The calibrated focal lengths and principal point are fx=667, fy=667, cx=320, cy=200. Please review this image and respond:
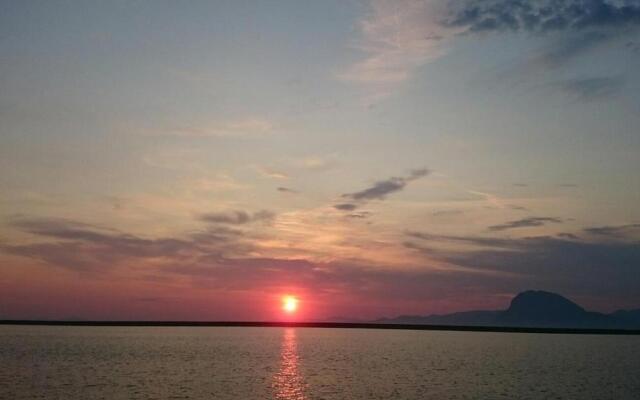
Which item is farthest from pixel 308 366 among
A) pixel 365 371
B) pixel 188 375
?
pixel 188 375

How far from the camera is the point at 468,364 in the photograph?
10081 centimetres

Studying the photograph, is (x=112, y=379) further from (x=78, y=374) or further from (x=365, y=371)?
(x=365, y=371)

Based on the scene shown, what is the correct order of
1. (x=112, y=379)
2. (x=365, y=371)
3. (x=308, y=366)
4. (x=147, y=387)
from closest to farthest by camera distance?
(x=147, y=387) < (x=112, y=379) < (x=365, y=371) < (x=308, y=366)

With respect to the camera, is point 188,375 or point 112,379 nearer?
point 112,379

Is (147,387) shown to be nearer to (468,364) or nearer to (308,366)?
(308,366)

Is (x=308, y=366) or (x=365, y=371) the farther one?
(x=308, y=366)

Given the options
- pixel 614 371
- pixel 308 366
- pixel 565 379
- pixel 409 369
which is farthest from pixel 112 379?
pixel 614 371

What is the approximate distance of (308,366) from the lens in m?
93.6

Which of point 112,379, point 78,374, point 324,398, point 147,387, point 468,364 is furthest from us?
point 468,364

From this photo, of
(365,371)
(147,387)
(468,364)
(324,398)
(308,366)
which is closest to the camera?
(324,398)

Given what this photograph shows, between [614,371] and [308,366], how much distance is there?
42022 millimetres

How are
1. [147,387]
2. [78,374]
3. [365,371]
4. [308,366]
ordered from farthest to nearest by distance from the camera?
[308,366]
[365,371]
[78,374]
[147,387]

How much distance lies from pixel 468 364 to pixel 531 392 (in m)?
36.8

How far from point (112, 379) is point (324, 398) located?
25429 millimetres
